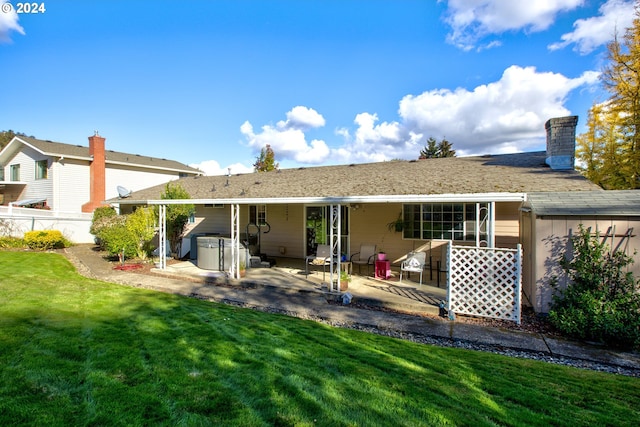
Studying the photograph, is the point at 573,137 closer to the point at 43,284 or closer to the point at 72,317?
the point at 72,317

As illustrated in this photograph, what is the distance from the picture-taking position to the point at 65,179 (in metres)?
19.7

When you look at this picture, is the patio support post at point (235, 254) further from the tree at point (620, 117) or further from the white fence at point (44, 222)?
the tree at point (620, 117)

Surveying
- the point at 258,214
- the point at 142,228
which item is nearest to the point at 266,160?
the point at 258,214

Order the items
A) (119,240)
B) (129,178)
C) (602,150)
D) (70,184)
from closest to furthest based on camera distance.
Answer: (119,240) → (602,150) → (70,184) → (129,178)

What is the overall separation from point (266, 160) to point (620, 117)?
28478mm

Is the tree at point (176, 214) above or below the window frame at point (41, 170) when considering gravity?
below

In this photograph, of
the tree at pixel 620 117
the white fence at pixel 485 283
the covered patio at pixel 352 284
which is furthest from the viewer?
the tree at pixel 620 117

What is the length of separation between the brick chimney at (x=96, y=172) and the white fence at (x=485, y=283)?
21.5 metres

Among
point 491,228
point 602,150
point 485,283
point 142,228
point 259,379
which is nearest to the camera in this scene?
point 259,379

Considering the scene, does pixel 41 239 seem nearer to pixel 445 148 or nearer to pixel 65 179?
pixel 65 179

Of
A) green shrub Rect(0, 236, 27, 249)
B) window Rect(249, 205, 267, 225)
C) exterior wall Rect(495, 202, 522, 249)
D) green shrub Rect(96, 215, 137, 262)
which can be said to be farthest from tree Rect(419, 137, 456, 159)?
green shrub Rect(0, 236, 27, 249)

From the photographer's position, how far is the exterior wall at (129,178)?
2162 cm

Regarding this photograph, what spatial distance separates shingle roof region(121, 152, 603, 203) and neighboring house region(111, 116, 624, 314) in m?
0.03

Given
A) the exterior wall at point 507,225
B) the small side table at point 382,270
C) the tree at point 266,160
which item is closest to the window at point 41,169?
the tree at point 266,160
